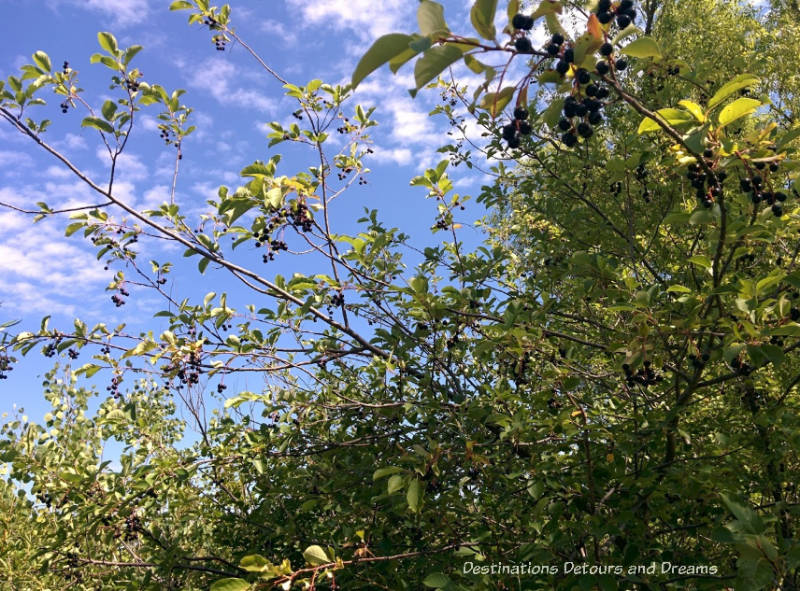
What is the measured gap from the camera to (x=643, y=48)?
1.29 metres

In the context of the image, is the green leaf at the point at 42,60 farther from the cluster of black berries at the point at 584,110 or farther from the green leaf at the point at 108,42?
the cluster of black berries at the point at 584,110

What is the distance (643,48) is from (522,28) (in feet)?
1.05

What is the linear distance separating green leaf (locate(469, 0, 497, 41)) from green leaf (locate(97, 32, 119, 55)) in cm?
280

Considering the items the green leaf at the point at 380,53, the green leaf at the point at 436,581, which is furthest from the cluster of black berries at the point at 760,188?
the green leaf at the point at 436,581

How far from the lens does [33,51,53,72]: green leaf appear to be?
298cm

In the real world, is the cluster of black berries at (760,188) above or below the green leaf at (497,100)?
above

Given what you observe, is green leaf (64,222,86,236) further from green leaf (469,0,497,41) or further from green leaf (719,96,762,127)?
green leaf (719,96,762,127)

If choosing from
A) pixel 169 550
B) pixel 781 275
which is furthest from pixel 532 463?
pixel 169 550

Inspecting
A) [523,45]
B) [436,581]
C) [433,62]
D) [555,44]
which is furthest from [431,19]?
[436,581]

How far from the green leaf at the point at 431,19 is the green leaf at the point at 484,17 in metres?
0.09

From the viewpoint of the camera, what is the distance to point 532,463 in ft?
8.43

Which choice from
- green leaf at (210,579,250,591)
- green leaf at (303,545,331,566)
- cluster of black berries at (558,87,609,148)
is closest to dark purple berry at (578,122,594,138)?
cluster of black berries at (558,87,609,148)

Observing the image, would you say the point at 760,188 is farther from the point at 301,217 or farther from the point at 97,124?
the point at 97,124

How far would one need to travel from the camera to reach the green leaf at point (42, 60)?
2979mm
